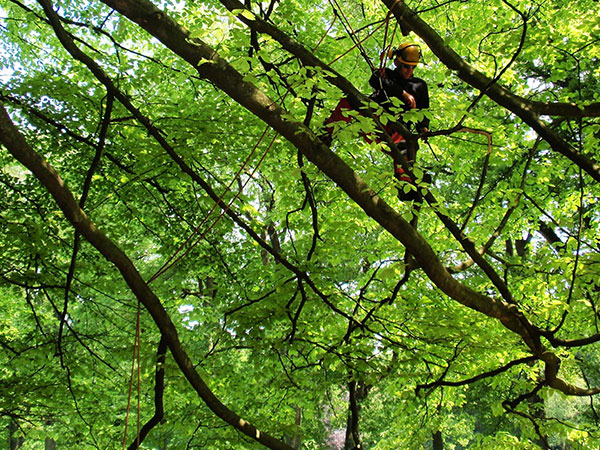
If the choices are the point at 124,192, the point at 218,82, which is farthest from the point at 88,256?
the point at 218,82

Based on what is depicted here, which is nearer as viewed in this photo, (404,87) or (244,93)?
(244,93)

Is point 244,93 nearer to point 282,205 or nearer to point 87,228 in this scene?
point 87,228

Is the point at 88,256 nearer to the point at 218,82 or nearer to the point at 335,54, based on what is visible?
the point at 335,54

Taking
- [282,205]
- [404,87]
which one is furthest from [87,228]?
[282,205]

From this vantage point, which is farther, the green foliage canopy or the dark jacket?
the dark jacket

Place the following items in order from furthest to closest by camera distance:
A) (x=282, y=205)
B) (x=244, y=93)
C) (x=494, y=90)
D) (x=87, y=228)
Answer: (x=282, y=205)
(x=494, y=90)
(x=87, y=228)
(x=244, y=93)

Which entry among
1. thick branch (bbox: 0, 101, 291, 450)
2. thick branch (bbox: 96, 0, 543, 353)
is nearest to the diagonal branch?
thick branch (bbox: 96, 0, 543, 353)

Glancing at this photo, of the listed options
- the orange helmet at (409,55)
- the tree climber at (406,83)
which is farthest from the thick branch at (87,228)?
the orange helmet at (409,55)

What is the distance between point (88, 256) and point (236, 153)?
7.30 feet

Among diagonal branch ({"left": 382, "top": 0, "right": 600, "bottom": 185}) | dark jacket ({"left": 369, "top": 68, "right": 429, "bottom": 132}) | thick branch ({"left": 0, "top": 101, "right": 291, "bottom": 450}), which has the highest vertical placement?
dark jacket ({"left": 369, "top": 68, "right": 429, "bottom": 132})

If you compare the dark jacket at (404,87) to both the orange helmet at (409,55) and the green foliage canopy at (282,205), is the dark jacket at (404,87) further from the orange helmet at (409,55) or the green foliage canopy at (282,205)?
the green foliage canopy at (282,205)

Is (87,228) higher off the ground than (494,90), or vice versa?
(494,90)

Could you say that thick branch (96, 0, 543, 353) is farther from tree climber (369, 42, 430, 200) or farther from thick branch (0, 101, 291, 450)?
tree climber (369, 42, 430, 200)

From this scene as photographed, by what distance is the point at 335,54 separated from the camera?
5.81 m
